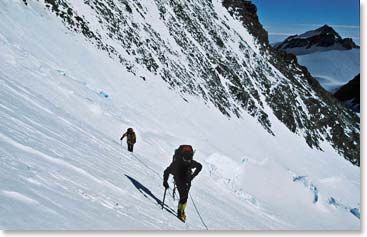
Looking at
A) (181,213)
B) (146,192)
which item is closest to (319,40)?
(146,192)

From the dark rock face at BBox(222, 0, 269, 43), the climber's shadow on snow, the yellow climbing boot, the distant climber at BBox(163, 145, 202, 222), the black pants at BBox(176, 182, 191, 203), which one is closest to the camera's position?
the distant climber at BBox(163, 145, 202, 222)

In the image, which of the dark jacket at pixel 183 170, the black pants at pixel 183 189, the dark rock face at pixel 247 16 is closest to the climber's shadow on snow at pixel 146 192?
the black pants at pixel 183 189

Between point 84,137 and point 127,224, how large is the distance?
436 cm

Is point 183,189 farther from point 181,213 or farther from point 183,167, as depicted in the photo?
point 181,213

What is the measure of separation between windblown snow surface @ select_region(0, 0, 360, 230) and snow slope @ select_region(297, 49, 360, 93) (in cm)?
9442

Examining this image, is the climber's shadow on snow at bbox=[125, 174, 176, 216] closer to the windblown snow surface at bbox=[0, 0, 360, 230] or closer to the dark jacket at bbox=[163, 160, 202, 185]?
the windblown snow surface at bbox=[0, 0, 360, 230]

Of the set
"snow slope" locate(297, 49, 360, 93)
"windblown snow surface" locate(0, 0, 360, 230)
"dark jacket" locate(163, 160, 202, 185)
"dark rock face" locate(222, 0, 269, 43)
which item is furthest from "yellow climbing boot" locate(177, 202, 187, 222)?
"snow slope" locate(297, 49, 360, 93)

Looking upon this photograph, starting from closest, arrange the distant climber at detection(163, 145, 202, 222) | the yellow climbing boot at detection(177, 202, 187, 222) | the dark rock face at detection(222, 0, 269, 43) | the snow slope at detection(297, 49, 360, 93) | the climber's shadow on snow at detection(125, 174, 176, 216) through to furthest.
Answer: the distant climber at detection(163, 145, 202, 222) → the yellow climbing boot at detection(177, 202, 187, 222) → the climber's shadow on snow at detection(125, 174, 176, 216) → the dark rock face at detection(222, 0, 269, 43) → the snow slope at detection(297, 49, 360, 93)

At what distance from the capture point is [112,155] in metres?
9.49

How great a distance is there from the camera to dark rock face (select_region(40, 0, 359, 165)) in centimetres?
2725

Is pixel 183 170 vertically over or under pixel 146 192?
over

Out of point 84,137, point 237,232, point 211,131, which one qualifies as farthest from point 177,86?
point 237,232

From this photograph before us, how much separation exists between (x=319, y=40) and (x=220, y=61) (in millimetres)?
120577

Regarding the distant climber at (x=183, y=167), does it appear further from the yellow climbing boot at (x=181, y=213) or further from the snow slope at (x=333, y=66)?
the snow slope at (x=333, y=66)
